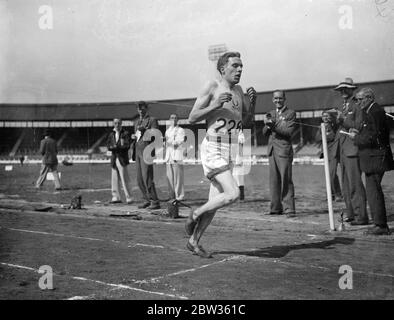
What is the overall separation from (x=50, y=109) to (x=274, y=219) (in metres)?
53.7

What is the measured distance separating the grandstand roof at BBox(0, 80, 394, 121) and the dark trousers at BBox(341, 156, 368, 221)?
3958cm

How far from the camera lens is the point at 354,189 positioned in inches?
346

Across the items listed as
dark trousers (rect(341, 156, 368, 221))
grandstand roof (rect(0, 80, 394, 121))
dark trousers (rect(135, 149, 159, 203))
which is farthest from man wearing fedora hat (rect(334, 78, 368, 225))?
grandstand roof (rect(0, 80, 394, 121))

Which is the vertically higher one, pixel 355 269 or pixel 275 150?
pixel 275 150

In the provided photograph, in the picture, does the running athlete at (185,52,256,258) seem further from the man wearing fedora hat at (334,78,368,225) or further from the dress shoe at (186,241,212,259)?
the man wearing fedora hat at (334,78,368,225)

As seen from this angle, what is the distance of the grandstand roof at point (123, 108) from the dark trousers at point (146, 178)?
3802cm

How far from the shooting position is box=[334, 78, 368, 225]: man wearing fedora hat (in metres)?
8.52

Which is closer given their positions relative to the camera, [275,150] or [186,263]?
[186,263]

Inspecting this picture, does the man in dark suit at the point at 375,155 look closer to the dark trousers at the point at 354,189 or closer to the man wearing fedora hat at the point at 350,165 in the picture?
the man wearing fedora hat at the point at 350,165

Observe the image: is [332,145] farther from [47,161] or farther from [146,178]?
[47,161]
